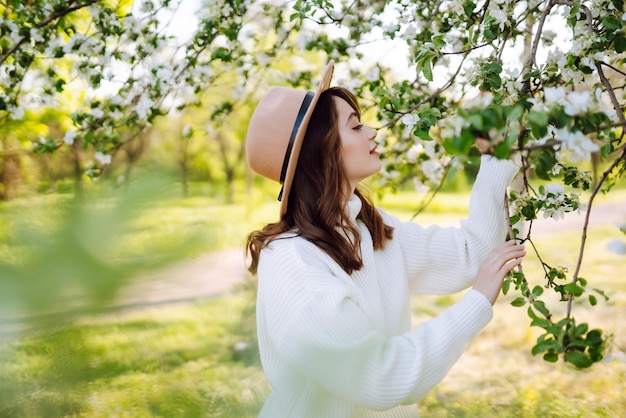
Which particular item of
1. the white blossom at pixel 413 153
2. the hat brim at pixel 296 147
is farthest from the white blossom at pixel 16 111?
the white blossom at pixel 413 153

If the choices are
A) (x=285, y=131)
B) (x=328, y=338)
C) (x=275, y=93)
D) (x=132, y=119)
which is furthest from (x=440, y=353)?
(x=132, y=119)

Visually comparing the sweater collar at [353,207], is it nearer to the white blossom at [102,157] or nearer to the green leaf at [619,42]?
the green leaf at [619,42]

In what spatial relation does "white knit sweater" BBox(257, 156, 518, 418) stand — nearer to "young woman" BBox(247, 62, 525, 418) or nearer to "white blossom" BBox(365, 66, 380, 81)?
"young woman" BBox(247, 62, 525, 418)

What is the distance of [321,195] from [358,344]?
1.42 ft

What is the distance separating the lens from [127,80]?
90.9 inches

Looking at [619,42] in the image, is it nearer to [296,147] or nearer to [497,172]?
[497,172]

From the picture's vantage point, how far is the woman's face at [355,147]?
150cm

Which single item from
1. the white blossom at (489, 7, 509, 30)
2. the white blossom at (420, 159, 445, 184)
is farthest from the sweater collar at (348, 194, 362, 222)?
the white blossom at (420, 159, 445, 184)

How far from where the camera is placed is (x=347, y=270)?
1.41 metres

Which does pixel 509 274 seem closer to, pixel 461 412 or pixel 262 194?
pixel 461 412

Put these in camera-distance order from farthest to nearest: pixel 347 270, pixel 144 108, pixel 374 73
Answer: pixel 144 108, pixel 374 73, pixel 347 270

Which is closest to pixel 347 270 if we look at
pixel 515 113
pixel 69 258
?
pixel 515 113

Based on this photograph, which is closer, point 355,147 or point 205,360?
point 355,147

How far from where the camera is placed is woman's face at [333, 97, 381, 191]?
150 centimetres
